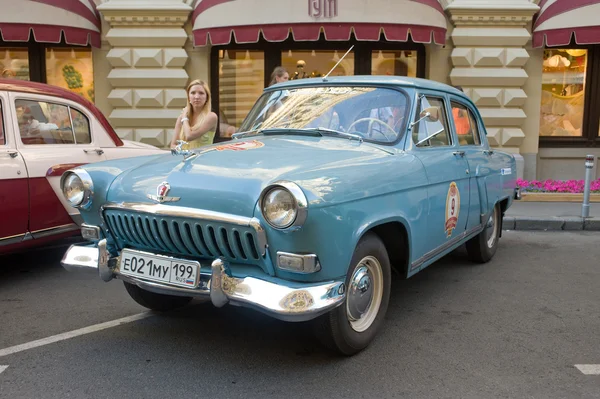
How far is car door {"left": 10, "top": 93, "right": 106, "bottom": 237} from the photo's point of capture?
4.77 m

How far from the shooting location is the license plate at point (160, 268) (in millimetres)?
2924

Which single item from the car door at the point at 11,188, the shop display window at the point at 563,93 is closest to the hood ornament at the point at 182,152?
the car door at the point at 11,188

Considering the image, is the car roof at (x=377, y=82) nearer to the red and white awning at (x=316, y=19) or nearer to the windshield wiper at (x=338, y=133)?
the windshield wiper at (x=338, y=133)

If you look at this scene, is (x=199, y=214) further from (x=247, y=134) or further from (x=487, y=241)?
(x=487, y=241)

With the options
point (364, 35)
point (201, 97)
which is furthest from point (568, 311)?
point (364, 35)

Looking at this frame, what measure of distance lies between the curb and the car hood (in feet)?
15.8

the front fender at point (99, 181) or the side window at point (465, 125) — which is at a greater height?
the side window at point (465, 125)

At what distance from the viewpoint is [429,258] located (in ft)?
13.0

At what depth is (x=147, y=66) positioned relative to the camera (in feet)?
35.6

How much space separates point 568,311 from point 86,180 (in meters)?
3.53

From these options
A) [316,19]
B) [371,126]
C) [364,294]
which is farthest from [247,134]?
[316,19]

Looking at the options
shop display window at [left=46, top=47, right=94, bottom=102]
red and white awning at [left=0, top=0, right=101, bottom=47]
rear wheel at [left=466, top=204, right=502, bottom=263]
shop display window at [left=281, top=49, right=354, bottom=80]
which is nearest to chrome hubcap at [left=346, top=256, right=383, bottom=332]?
rear wheel at [left=466, top=204, right=502, bottom=263]

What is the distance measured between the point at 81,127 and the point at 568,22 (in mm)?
8623

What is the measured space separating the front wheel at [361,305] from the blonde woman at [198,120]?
2958mm
